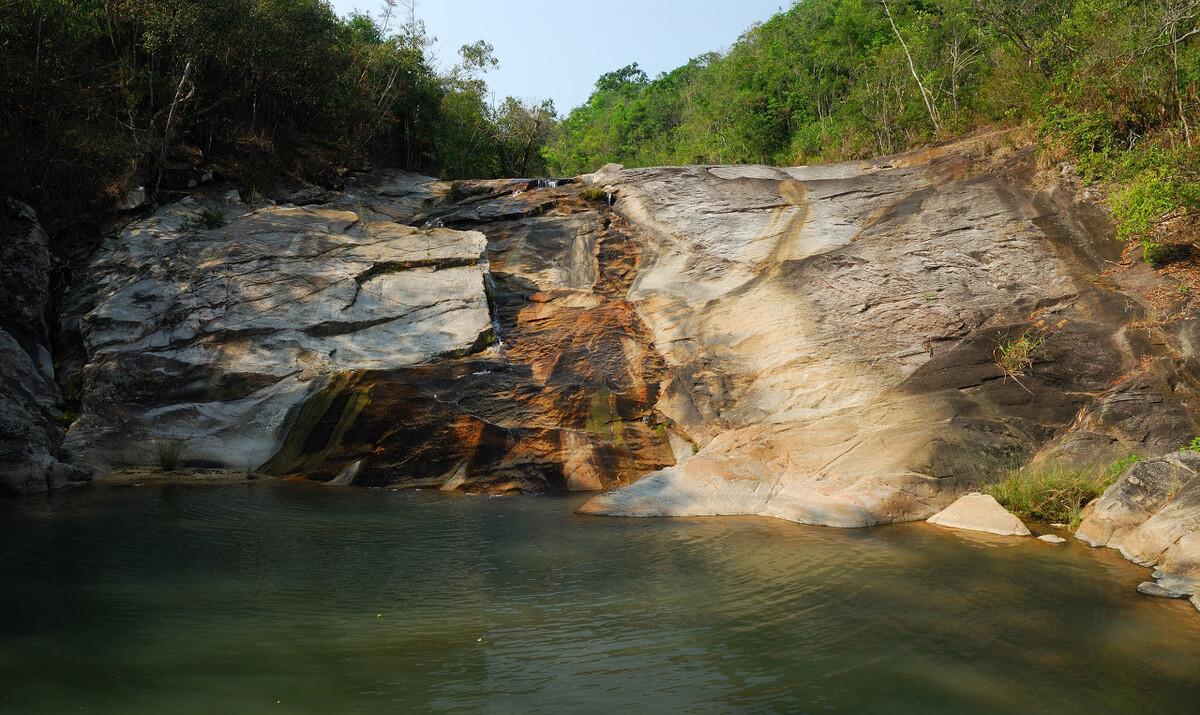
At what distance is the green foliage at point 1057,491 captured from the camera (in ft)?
28.1

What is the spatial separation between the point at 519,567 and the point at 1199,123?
12162mm

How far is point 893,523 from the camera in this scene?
29.0 feet

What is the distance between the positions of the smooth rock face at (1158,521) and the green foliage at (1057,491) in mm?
416

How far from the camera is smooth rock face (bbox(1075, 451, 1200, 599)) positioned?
6504 millimetres

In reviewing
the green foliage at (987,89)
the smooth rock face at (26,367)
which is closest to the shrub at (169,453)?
the smooth rock face at (26,367)

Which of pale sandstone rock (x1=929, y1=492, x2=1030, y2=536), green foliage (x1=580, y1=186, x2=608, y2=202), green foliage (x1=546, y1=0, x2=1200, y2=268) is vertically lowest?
pale sandstone rock (x1=929, y1=492, x2=1030, y2=536)

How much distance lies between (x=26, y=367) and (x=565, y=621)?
33.7 ft

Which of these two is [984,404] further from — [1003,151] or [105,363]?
[105,363]

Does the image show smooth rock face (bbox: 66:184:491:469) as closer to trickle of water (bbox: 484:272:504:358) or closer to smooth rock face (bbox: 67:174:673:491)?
smooth rock face (bbox: 67:174:673:491)

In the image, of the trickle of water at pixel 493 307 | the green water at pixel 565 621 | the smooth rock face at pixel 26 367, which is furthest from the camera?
the trickle of water at pixel 493 307

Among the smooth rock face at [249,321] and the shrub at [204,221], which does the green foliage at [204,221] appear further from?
the smooth rock face at [249,321]

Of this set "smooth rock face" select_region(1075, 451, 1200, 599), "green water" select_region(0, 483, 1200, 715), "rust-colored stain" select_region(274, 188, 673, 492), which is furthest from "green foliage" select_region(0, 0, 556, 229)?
"smooth rock face" select_region(1075, 451, 1200, 599)

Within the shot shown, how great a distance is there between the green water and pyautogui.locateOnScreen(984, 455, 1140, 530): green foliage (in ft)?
3.19

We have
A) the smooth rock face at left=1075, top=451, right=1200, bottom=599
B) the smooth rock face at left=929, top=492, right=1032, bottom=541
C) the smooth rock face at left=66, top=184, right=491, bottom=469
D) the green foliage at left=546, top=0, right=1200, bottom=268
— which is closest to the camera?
the smooth rock face at left=1075, top=451, right=1200, bottom=599
